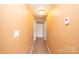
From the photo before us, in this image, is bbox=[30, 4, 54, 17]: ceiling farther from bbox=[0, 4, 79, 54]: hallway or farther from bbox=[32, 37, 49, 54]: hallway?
bbox=[32, 37, 49, 54]: hallway

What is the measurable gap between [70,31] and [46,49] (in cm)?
34

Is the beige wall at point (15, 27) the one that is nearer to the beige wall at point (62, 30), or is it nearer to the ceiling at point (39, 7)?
the ceiling at point (39, 7)

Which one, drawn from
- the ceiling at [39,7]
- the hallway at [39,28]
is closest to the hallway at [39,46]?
the hallway at [39,28]

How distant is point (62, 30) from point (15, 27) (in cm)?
56

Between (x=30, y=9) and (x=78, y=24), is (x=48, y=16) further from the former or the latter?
(x=78, y=24)

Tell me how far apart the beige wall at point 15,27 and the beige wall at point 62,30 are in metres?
0.25

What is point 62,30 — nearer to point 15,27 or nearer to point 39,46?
point 39,46

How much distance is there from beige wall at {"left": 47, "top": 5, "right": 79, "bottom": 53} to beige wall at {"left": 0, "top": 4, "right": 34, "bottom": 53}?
250 mm

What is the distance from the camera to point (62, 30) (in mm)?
1378

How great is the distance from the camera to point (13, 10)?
127 centimetres

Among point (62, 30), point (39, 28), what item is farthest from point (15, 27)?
point (62, 30)

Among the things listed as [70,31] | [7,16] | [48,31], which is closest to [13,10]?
[7,16]

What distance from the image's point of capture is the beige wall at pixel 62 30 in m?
1.23

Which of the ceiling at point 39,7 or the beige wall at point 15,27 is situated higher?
the ceiling at point 39,7
